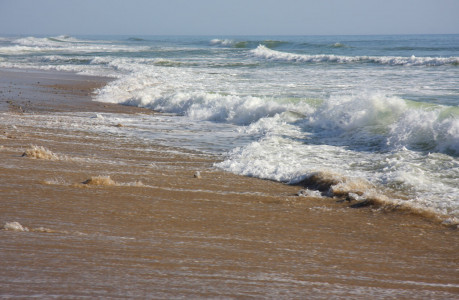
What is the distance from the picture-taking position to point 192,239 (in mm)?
3820

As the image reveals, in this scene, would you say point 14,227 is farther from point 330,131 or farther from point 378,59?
point 378,59

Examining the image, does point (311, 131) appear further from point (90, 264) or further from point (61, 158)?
point (90, 264)

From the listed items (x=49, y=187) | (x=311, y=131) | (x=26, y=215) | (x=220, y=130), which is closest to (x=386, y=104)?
(x=311, y=131)

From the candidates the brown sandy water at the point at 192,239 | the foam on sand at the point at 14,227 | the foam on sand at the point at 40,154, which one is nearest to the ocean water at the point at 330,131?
the brown sandy water at the point at 192,239

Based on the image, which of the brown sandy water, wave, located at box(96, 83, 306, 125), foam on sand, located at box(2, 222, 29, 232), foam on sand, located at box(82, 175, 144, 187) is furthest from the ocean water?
foam on sand, located at box(2, 222, 29, 232)

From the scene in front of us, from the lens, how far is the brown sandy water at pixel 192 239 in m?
2.88

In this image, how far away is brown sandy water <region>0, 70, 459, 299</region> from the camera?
2.88m

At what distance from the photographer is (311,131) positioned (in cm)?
1102

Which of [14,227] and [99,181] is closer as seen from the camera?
[14,227]

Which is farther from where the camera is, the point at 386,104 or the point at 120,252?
Answer: the point at 386,104

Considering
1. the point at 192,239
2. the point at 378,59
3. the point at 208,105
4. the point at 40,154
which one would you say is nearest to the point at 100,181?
the point at 40,154

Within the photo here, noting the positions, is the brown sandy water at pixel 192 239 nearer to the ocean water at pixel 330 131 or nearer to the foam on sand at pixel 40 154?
the foam on sand at pixel 40 154

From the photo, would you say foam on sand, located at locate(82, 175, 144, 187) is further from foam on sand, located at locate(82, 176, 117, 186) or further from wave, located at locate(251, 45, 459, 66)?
wave, located at locate(251, 45, 459, 66)

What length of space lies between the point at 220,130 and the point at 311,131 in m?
2.15
